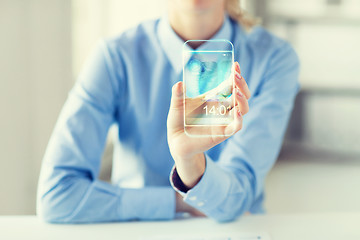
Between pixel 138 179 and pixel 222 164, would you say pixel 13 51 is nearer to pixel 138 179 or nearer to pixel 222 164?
pixel 138 179

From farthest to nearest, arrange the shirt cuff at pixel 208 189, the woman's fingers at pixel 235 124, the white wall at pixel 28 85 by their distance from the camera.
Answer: the white wall at pixel 28 85 < the shirt cuff at pixel 208 189 < the woman's fingers at pixel 235 124

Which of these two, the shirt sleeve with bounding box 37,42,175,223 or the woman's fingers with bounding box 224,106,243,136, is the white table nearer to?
the shirt sleeve with bounding box 37,42,175,223

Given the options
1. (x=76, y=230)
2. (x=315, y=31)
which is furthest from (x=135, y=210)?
(x=315, y=31)

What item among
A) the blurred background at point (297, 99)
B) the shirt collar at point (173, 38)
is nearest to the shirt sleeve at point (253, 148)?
the shirt collar at point (173, 38)

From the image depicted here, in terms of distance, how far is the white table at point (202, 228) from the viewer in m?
0.55

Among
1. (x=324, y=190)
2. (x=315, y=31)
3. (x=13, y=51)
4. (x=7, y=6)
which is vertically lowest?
(x=324, y=190)

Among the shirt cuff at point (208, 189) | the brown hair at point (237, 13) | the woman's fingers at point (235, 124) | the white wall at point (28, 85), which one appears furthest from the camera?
the white wall at point (28, 85)

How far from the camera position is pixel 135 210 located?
61 cm

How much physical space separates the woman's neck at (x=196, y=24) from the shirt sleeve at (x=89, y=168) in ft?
0.56

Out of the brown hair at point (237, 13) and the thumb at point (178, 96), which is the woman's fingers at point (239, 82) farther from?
the brown hair at point (237, 13)

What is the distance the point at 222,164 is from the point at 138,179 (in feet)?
0.47

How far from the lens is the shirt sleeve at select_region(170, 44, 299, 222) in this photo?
58cm

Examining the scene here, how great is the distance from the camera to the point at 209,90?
358 millimetres

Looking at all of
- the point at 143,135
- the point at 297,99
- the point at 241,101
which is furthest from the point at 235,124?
the point at 297,99
